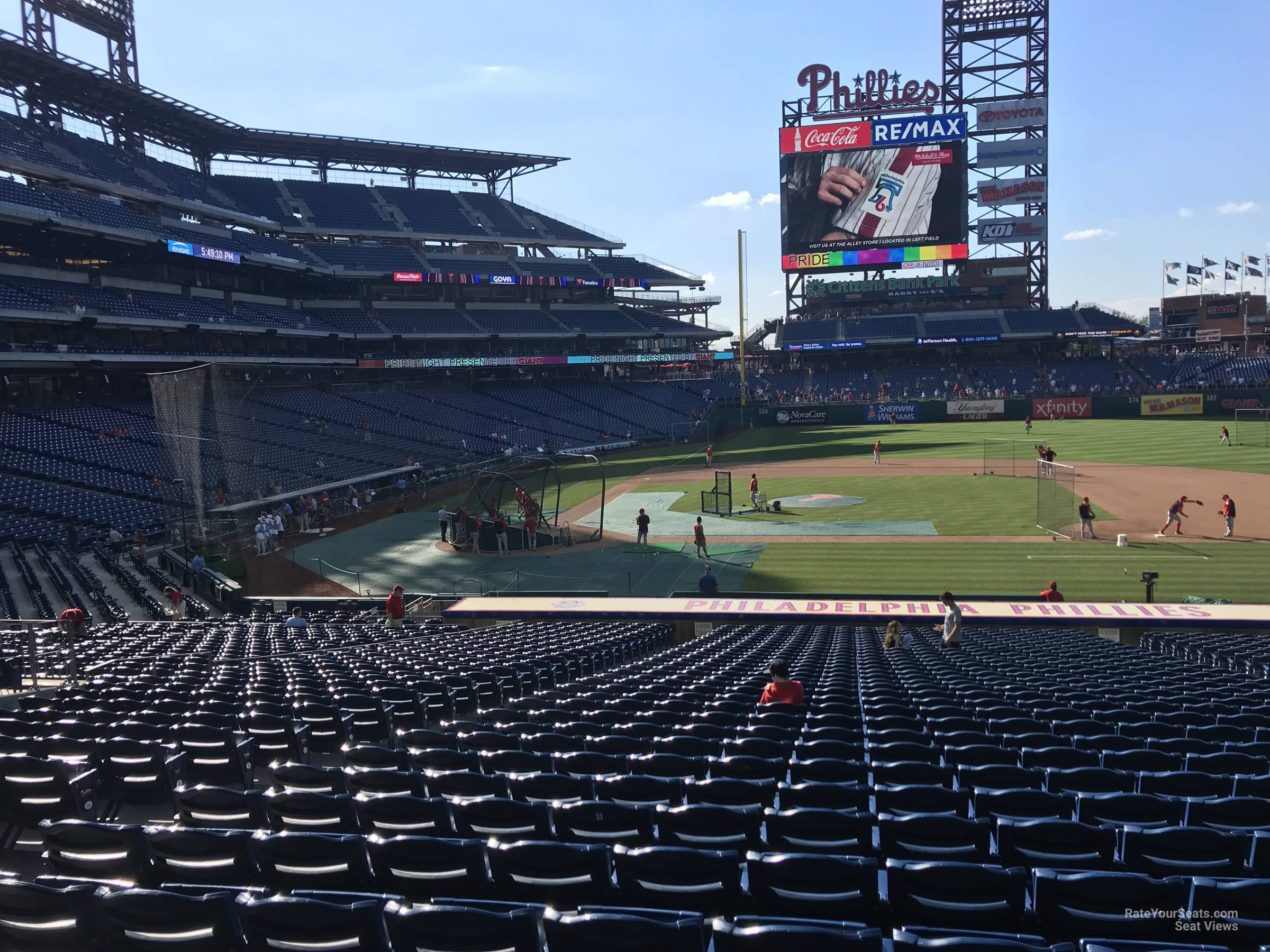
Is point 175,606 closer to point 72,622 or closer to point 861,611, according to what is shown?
point 72,622

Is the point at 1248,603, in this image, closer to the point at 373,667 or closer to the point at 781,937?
the point at 373,667

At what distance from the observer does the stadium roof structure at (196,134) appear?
2010 inches

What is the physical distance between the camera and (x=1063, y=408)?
7169 cm

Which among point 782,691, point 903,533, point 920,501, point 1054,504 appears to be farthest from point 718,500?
point 782,691

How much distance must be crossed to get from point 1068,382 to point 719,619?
2893 inches

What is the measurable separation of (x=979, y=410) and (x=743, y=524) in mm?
45746

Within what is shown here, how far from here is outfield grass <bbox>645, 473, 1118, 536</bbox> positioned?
32719 mm

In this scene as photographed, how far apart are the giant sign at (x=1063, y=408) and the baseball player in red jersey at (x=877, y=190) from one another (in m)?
20.2

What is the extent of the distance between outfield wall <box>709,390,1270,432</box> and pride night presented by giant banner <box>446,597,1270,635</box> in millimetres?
52818

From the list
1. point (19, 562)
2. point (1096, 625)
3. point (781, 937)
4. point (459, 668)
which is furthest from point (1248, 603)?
point (19, 562)

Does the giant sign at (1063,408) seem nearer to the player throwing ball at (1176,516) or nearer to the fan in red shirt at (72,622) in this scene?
the player throwing ball at (1176,516)

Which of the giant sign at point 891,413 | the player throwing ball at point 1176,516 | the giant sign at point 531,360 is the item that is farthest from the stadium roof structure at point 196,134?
the player throwing ball at point 1176,516

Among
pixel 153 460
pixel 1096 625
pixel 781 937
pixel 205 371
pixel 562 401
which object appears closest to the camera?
pixel 781 937

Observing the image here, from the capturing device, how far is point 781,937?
11.5ft
